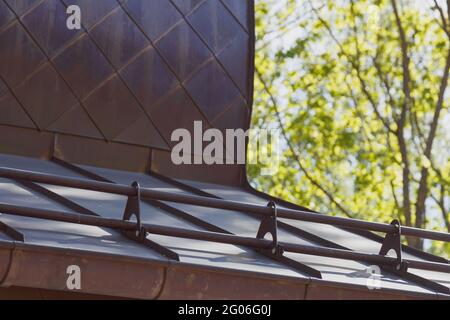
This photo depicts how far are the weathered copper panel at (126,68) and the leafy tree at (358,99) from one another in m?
6.43

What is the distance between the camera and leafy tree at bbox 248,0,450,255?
15719 millimetres

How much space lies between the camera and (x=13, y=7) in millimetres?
7652

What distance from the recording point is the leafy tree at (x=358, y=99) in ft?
51.6

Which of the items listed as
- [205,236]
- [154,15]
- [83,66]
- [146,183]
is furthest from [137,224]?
[154,15]

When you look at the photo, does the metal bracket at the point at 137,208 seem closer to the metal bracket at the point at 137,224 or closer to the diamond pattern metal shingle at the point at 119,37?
the metal bracket at the point at 137,224

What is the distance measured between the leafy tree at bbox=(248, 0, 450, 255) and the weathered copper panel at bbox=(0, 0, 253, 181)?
253 inches

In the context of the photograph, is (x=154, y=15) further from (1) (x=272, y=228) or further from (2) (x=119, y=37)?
(1) (x=272, y=228)

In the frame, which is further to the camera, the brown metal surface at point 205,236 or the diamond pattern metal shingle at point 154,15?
the diamond pattern metal shingle at point 154,15

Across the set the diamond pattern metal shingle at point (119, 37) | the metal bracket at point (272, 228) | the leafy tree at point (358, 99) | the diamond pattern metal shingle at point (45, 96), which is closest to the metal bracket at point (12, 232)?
the metal bracket at point (272, 228)

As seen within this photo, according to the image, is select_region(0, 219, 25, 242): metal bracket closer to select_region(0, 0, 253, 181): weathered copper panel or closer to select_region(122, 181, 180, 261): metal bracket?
select_region(122, 181, 180, 261): metal bracket

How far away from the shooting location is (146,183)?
769cm

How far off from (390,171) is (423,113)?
1068 millimetres

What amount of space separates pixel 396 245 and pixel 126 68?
296cm

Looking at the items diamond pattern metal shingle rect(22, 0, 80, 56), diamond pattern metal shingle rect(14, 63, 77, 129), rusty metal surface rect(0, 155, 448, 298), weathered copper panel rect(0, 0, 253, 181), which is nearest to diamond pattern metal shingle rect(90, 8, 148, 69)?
weathered copper panel rect(0, 0, 253, 181)
